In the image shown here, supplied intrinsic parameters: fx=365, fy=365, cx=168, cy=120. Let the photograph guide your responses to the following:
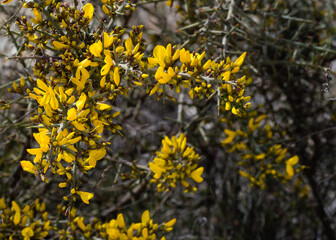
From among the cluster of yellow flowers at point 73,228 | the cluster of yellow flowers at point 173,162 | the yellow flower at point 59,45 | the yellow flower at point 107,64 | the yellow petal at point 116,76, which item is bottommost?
the cluster of yellow flowers at point 73,228

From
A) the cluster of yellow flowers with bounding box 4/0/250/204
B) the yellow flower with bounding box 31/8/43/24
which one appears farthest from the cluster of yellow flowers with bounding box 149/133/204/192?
the yellow flower with bounding box 31/8/43/24

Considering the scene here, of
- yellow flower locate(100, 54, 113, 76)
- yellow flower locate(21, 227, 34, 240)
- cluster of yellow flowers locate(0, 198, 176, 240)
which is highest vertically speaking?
yellow flower locate(100, 54, 113, 76)

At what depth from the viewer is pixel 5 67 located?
3.26 meters

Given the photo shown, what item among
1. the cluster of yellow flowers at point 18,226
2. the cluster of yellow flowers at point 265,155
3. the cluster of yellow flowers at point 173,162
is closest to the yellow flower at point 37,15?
the cluster of yellow flowers at point 173,162

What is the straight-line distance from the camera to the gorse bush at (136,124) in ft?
4.45

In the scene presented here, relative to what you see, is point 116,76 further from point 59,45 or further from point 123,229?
point 123,229

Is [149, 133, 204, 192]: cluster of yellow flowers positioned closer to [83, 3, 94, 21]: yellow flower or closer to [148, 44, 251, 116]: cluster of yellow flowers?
[148, 44, 251, 116]: cluster of yellow flowers

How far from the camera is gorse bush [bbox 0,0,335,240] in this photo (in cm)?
136

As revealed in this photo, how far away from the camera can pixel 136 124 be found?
3.11m

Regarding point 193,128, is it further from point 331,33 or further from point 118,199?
point 331,33

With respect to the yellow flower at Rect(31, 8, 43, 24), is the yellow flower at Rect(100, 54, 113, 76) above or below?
below

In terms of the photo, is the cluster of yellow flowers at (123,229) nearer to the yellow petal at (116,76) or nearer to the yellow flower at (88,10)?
the yellow petal at (116,76)

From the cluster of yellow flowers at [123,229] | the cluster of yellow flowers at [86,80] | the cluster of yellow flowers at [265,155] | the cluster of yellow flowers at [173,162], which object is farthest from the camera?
the cluster of yellow flowers at [265,155]

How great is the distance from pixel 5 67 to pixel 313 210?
2899 millimetres
